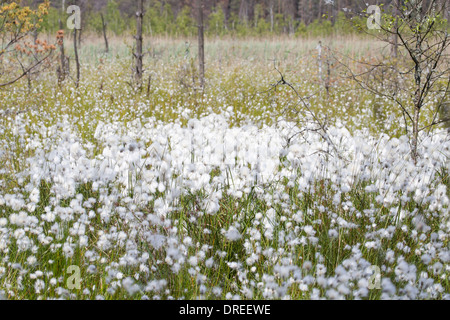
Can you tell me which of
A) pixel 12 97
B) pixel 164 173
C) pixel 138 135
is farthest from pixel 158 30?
pixel 164 173

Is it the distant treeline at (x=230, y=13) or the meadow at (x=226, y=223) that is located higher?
the distant treeline at (x=230, y=13)

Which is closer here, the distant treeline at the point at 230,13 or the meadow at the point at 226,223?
the meadow at the point at 226,223

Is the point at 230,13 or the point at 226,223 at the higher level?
the point at 230,13

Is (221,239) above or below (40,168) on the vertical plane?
below

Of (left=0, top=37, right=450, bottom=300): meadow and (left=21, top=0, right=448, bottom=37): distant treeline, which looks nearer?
(left=0, top=37, right=450, bottom=300): meadow

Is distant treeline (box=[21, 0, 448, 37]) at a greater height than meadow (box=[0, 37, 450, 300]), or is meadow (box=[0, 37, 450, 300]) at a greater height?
distant treeline (box=[21, 0, 448, 37])

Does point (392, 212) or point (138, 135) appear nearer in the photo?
point (392, 212)

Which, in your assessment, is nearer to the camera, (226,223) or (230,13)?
(226,223)

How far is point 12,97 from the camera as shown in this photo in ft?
26.9

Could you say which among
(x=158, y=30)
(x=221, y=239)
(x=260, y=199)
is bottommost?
(x=221, y=239)

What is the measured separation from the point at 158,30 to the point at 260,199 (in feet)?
77.9

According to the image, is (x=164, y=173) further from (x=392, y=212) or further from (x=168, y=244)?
(x=392, y=212)
